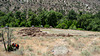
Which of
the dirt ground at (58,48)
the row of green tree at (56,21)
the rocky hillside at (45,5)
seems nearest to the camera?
the dirt ground at (58,48)

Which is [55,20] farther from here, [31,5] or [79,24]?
[31,5]

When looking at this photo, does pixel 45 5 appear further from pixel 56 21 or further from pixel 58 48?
pixel 58 48

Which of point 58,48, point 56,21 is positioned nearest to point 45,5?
point 56,21

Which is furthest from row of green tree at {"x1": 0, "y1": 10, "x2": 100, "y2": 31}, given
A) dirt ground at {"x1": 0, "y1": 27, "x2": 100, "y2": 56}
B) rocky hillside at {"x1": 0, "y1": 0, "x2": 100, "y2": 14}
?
dirt ground at {"x1": 0, "y1": 27, "x2": 100, "y2": 56}

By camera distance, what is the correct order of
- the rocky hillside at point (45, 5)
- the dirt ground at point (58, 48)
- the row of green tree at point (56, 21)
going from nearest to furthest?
1. the dirt ground at point (58, 48)
2. the row of green tree at point (56, 21)
3. the rocky hillside at point (45, 5)

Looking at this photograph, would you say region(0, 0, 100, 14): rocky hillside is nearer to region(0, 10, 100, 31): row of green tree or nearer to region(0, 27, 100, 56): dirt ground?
region(0, 10, 100, 31): row of green tree

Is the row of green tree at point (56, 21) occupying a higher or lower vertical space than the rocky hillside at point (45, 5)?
→ lower

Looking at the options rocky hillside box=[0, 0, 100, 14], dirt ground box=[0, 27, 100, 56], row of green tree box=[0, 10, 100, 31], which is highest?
rocky hillside box=[0, 0, 100, 14]

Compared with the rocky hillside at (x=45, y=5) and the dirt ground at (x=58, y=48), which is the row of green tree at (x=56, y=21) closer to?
the rocky hillside at (x=45, y=5)

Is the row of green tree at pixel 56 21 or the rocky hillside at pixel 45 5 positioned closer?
the row of green tree at pixel 56 21

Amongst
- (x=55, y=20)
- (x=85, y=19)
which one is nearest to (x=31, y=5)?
(x=55, y=20)

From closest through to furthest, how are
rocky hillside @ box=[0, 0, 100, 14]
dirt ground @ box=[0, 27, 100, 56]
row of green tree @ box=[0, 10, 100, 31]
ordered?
1. dirt ground @ box=[0, 27, 100, 56]
2. row of green tree @ box=[0, 10, 100, 31]
3. rocky hillside @ box=[0, 0, 100, 14]

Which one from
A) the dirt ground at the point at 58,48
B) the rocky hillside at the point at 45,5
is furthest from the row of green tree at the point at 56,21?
the dirt ground at the point at 58,48

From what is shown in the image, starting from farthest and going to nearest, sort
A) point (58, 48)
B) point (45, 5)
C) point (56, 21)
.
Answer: point (45, 5) → point (56, 21) → point (58, 48)
